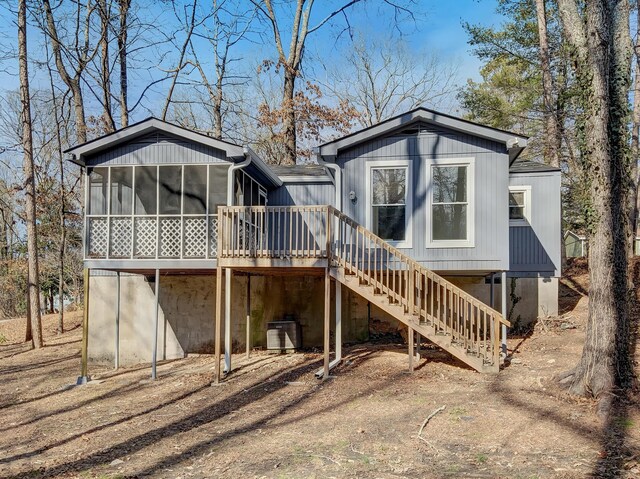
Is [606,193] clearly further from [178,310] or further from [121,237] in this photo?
[178,310]

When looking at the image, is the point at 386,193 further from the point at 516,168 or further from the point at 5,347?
the point at 5,347

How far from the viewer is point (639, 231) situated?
23.9 m

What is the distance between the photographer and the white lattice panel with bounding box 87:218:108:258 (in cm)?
1152

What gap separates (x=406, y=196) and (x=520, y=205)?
385 centimetres

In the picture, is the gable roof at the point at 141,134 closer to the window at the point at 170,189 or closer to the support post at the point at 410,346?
the window at the point at 170,189

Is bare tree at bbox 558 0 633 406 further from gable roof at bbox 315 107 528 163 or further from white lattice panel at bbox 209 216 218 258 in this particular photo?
white lattice panel at bbox 209 216 218 258

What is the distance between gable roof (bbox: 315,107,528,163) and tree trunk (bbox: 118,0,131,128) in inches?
493

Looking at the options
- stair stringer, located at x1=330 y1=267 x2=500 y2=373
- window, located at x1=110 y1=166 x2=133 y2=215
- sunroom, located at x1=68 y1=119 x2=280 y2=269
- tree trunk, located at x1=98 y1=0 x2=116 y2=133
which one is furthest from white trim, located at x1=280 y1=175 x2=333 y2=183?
tree trunk, located at x1=98 y1=0 x2=116 y2=133

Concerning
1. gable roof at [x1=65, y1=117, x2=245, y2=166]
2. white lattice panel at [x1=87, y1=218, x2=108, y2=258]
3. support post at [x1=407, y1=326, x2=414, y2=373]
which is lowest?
support post at [x1=407, y1=326, x2=414, y2=373]

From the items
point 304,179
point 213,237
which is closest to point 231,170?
point 213,237

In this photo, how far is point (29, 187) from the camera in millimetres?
16594

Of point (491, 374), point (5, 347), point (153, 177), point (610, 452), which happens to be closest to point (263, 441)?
point (610, 452)

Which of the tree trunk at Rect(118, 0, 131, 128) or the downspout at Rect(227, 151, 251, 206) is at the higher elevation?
the tree trunk at Rect(118, 0, 131, 128)

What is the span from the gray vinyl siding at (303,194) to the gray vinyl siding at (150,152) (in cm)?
304
